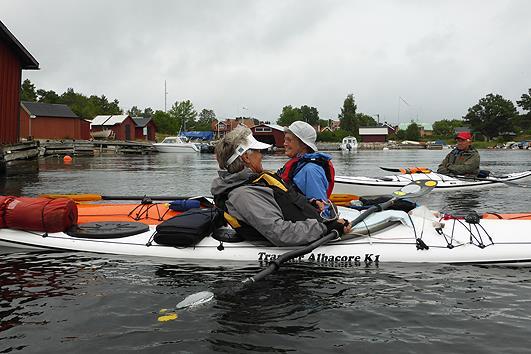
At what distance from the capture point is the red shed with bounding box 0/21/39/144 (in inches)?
846

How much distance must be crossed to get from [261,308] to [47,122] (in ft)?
161

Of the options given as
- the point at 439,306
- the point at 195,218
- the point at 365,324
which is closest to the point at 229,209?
the point at 195,218

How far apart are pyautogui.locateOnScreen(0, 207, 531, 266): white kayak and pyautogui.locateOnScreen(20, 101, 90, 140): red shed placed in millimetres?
45512

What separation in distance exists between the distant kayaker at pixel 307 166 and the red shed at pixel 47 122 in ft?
152

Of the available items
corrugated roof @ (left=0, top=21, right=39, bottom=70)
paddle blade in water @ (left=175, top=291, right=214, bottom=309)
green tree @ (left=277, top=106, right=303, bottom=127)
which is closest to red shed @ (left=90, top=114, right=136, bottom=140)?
corrugated roof @ (left=0, top=21, right=39, bottom=70)

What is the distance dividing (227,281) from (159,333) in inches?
51.3

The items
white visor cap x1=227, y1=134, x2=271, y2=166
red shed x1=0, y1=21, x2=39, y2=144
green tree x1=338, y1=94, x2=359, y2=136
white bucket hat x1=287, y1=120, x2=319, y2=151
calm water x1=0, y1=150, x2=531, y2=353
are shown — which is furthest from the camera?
green tree x1=338, y1=94, x2=359, y2=136

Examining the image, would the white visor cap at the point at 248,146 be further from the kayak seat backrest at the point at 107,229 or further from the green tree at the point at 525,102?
the green tree at the point at 525,102

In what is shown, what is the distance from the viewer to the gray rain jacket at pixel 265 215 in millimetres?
5105

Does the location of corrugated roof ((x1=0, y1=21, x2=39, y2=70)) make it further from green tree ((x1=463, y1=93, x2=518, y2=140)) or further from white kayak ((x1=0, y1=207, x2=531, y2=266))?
green tree ((x1=463, y1=93, x2=518, y2=140))

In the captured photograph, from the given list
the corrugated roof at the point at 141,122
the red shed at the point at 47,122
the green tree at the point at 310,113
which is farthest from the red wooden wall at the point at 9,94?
the green tree at the point at 310,113

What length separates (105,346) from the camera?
387 centimetres

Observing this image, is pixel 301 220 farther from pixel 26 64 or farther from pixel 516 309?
pixel 26 64

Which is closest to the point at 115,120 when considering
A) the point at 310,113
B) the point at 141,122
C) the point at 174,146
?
the point at 141,122
